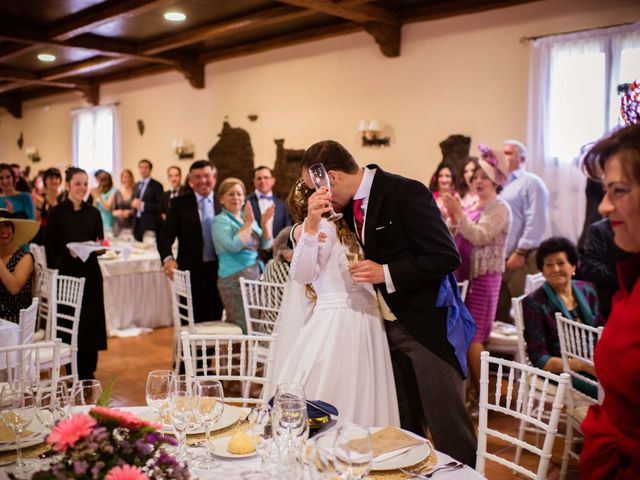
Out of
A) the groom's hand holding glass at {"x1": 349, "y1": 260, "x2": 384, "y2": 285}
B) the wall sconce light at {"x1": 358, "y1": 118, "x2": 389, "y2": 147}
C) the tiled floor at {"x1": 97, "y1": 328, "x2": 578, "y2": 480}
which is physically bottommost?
the tiled floor at {"x1": 97, "y1": 328, "x2": 578, "y2": 480}

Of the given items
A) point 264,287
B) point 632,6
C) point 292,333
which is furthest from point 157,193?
point 292,333

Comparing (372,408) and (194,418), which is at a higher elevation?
(194,418)

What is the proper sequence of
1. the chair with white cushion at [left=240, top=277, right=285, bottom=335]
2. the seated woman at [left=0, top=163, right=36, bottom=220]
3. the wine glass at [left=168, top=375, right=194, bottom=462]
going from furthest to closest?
the seated woman at [left=0, top=163, right=36, bottom=220]
the chair with white cushion at [left=240, top=277, right=285, bottom=335]
the wine glass at [left=168, top=375, right=194, bottom=462]

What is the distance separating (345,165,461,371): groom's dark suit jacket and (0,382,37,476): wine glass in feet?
4.26

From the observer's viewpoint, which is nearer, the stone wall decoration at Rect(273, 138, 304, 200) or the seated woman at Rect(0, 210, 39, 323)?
the seated woman at Rect(0, 210, 39, 323)

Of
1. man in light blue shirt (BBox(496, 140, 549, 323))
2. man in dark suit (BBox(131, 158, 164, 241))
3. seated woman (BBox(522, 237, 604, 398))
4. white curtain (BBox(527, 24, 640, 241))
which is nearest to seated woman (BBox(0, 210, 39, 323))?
seated woman (BBox(522, 237, 604, 398))

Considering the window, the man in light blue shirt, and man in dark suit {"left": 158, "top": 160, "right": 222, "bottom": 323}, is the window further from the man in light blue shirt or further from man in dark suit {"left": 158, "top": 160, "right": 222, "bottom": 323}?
the man in light blue shirt

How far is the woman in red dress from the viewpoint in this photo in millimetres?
1264

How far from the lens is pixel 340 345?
8.10ft

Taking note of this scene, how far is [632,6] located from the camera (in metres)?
5.60

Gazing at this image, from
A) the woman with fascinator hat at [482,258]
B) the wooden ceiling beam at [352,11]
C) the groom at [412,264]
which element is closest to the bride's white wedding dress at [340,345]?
the groom at [412,264]

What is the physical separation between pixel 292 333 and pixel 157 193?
7054mm

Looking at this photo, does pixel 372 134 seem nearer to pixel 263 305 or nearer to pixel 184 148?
pixel 184 148

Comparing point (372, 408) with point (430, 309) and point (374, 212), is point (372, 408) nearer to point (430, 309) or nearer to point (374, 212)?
point (430, 309)
